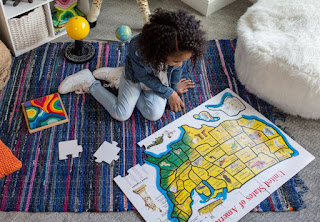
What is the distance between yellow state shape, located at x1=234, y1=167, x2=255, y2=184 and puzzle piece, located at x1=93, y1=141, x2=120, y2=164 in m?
0.49

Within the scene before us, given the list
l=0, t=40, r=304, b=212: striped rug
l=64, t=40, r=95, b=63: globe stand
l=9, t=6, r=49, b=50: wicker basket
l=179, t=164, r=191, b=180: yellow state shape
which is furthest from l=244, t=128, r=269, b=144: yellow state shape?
l=9, t=6, r=49, b=50: wicker basket

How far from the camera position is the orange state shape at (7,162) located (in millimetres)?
1421

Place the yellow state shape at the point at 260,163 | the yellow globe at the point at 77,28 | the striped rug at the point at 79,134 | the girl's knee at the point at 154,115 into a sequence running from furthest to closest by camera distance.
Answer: the yellow globe at the point at 77,28
the girl's knee at the point at 154,115
the yellow state shape at the point at 260,163
the striped rug at the point at 79,134

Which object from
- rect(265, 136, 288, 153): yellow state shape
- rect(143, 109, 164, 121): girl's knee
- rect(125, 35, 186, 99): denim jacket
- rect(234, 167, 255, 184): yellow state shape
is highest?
rect(125, 35, 186, 99): denim jacket

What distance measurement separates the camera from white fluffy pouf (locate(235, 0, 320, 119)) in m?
1.54

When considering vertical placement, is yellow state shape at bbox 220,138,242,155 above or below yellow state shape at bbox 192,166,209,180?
above

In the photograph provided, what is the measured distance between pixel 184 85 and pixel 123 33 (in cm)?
42

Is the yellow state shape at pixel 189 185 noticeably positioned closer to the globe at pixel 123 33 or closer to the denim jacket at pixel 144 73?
the denim jacket at pixel 144 73

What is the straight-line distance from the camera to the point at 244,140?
1583 mm

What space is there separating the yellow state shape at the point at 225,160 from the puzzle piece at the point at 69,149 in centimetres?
56

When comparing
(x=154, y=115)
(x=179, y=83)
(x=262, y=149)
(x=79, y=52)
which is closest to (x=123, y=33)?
(x=79, y=52)

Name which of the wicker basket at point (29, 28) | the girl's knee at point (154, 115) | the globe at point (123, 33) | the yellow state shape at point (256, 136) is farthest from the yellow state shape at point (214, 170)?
the wicker basket at point (29, 28)

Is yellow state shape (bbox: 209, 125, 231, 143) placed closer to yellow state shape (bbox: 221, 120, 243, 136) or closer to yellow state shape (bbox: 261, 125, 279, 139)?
yellow state shape (bbox: 221, 120, 243, 136)

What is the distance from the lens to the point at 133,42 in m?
1.51
